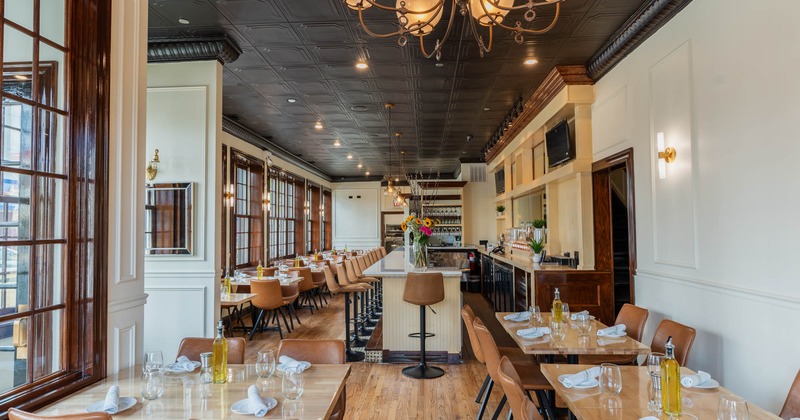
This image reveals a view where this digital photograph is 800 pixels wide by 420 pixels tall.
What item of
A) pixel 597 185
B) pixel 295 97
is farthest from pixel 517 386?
pixel 295 97

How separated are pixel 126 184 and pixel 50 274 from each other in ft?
1.97

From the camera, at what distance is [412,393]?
4141 millimetres

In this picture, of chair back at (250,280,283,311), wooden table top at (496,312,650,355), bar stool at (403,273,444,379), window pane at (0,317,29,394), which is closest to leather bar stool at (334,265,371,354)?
chair back at (250,280,283,311)

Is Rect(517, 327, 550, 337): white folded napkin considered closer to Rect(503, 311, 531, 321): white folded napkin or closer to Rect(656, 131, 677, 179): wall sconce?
Rect(503, 311, 531, 321): white folded napkin

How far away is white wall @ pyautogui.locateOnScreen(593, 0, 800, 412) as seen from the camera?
8.04 feet

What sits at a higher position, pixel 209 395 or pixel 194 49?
pixel 194 49

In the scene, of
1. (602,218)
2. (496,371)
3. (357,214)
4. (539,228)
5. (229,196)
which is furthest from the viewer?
(357,214)

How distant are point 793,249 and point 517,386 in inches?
71.0

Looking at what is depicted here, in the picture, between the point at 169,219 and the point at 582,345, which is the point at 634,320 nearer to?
the point at 582,345

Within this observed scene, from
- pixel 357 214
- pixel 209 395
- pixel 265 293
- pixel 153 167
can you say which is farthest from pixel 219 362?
pixel 357 214

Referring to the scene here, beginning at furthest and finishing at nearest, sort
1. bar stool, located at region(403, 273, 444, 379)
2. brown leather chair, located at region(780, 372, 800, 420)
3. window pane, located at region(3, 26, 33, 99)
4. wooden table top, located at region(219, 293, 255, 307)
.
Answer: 1. wooden table top, located at region(219, 293, 255, 307)
2. bar stool, located at region(403, 273, 444, 379)
3. brown leather chair, located at region(780, 372, 800, 420)
4. window pane, located at region(3, 26, 33, 99)

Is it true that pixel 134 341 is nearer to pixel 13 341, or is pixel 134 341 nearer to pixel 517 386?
pixel 13 341

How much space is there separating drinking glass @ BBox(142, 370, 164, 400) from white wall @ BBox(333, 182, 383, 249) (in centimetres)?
1389

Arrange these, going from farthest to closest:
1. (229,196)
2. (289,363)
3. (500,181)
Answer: (500,181) < (229,196) < (289,363)
